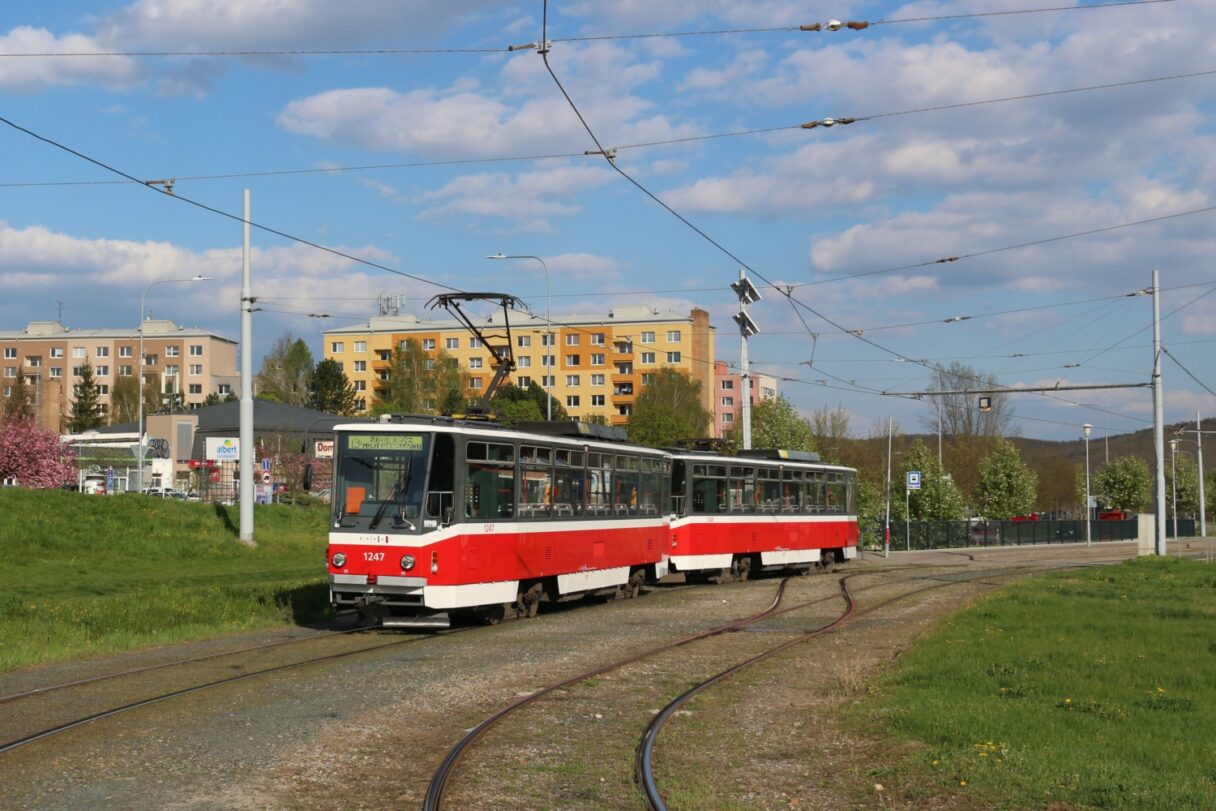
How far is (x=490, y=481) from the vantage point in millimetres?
18969

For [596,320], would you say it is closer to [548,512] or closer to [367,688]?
[548,512]

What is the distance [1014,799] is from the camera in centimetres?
787

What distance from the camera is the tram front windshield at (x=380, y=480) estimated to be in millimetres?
17953

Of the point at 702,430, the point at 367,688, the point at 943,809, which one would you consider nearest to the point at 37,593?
the point at 367,688

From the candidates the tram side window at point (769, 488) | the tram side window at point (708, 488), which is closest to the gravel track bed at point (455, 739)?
the tram side window at point (708, 488)

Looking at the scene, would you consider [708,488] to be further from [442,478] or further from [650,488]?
[442,478]

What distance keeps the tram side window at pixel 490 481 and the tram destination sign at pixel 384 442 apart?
790mm

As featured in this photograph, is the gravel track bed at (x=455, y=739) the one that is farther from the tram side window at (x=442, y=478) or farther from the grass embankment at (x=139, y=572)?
the grass embankment at (x=139, y=572)

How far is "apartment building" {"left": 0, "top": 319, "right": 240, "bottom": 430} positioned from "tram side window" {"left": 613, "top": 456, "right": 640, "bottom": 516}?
11390cm

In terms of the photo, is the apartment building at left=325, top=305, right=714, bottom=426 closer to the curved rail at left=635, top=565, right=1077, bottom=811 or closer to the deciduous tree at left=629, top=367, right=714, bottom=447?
the deciduous tree at left=629, top=367, right=714, bottom=447

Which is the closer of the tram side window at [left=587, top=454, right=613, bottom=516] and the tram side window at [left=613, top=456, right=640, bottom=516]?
the tram side window at [left=587, top=454, right=613, bottom=516]

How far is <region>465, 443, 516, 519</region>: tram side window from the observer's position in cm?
1845

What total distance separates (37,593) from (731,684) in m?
16.1

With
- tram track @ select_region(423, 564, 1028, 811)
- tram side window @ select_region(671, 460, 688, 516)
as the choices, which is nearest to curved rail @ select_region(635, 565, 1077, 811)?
tram track @ select_region(423, 564, 1028, 811)
